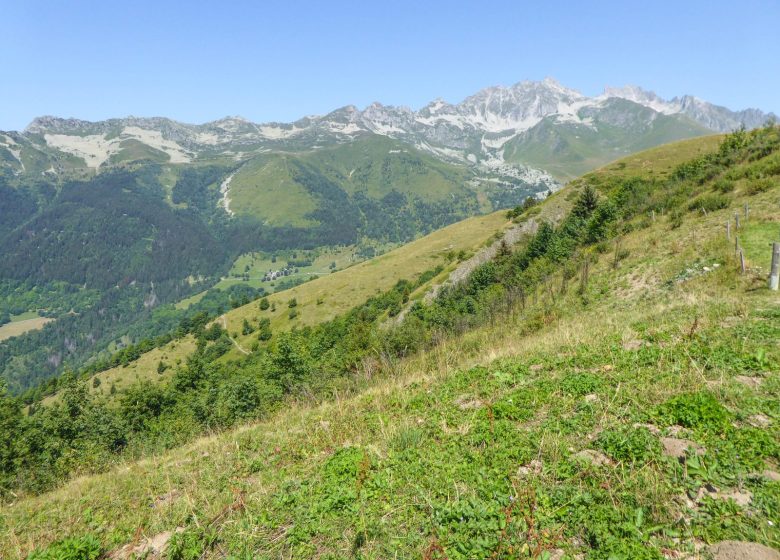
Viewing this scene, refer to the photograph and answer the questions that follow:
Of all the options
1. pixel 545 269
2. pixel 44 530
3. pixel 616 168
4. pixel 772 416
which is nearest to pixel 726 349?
pixel 772 416

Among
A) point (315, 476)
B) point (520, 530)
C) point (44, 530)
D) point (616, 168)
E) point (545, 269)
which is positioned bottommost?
point (545, 269)

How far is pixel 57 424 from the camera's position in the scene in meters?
48.1

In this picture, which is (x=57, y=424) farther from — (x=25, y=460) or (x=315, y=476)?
(x=315, y=476)

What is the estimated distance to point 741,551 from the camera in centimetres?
441

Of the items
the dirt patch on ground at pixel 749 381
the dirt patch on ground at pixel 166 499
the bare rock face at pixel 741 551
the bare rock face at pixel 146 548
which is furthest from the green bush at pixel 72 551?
the dirt patch on ground at pixel 749 381

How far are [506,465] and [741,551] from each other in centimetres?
321

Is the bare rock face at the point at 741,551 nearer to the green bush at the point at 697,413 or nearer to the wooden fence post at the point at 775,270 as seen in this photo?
the green bush at the point at 697,413

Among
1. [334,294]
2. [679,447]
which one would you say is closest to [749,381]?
[679,447]

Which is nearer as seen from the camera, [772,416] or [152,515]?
[772,416]

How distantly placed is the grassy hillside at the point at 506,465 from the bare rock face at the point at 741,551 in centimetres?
21

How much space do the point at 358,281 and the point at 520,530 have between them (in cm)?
12352

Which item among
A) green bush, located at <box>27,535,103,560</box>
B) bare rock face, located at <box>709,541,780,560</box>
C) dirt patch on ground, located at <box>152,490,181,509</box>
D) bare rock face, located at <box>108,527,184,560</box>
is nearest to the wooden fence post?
bare rock face, located at <box>709,541,780,560</box>

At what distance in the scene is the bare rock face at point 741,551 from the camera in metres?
4.30

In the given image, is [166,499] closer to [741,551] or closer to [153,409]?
[741,551]
